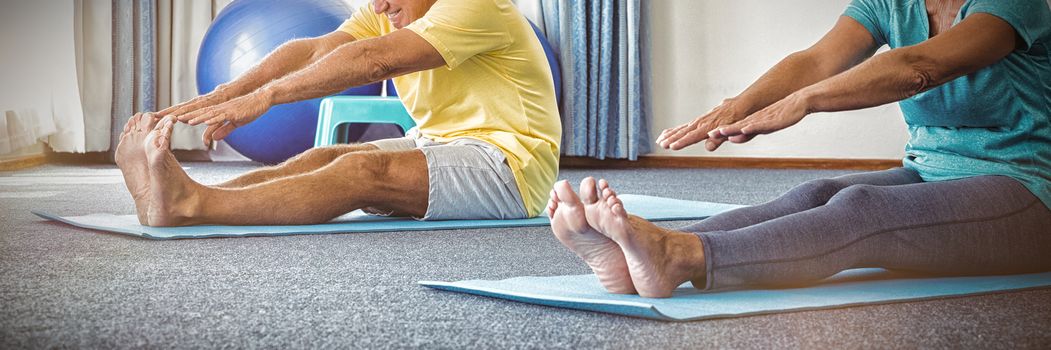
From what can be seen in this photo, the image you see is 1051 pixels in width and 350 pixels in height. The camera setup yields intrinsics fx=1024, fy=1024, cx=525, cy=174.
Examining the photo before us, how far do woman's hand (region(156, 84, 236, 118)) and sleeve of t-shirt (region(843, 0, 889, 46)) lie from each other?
1226mm

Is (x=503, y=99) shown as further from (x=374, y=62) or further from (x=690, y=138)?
(x=690, y=138)

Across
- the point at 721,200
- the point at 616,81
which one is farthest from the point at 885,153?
the point at 721,200

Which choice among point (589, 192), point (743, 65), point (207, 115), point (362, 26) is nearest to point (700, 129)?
point (589, 192)

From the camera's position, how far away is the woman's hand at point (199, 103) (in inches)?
76.8

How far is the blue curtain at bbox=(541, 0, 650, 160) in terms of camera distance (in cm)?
459

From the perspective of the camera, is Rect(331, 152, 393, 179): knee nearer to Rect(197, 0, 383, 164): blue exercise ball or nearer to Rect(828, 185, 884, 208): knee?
Rect(828, 185, 884, 208): knee

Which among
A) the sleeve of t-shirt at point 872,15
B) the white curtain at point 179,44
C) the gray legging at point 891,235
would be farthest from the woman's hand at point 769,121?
the white curtain at point 179,44

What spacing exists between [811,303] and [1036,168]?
0.42 m

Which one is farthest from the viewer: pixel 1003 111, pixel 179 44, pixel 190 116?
pixel 179 44

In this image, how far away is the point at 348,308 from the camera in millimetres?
1306

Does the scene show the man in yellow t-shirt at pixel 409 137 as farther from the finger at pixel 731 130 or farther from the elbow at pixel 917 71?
the elbow at pixel 917 71

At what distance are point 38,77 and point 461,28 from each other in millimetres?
2358

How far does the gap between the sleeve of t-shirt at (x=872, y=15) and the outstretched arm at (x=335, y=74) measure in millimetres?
846

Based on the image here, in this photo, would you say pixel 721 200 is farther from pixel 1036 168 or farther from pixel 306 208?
pixel 1036 168
